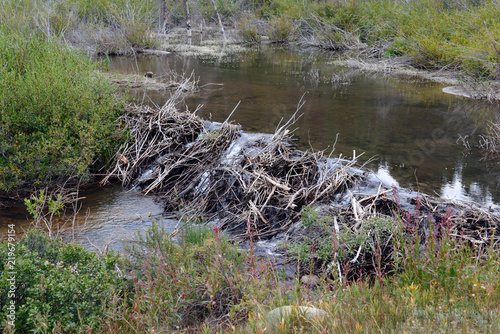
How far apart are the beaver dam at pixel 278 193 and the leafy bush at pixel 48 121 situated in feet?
2.76

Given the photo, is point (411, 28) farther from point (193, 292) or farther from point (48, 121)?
point (193, 292)

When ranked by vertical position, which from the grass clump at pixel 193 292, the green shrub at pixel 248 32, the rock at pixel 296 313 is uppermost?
the green shrub at pixel 248 32

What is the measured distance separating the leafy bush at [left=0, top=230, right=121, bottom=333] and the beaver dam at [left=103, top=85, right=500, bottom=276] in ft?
7.01

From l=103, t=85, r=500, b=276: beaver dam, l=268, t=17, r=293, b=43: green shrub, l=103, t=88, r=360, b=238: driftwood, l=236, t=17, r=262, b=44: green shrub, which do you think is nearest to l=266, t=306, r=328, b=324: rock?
l=103, t=85, r=500, b=276: beaver dam

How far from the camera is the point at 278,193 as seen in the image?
7.11 metres

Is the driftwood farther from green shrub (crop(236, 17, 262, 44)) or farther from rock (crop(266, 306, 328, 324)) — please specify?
green shrub (crop(236, 17, 262, 44))

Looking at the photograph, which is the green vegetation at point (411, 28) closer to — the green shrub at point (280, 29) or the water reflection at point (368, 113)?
the green shrub at point (280, 29)

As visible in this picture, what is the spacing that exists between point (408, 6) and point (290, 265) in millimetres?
22834

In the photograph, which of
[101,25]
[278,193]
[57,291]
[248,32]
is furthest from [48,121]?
[248,32]

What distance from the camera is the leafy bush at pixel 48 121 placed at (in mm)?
7508

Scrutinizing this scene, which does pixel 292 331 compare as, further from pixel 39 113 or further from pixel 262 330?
pixel 39 113

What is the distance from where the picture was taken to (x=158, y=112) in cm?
991

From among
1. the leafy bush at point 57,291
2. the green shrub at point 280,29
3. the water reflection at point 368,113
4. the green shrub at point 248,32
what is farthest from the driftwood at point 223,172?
the green shrub at point 280,29

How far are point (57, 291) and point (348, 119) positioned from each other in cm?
1020
